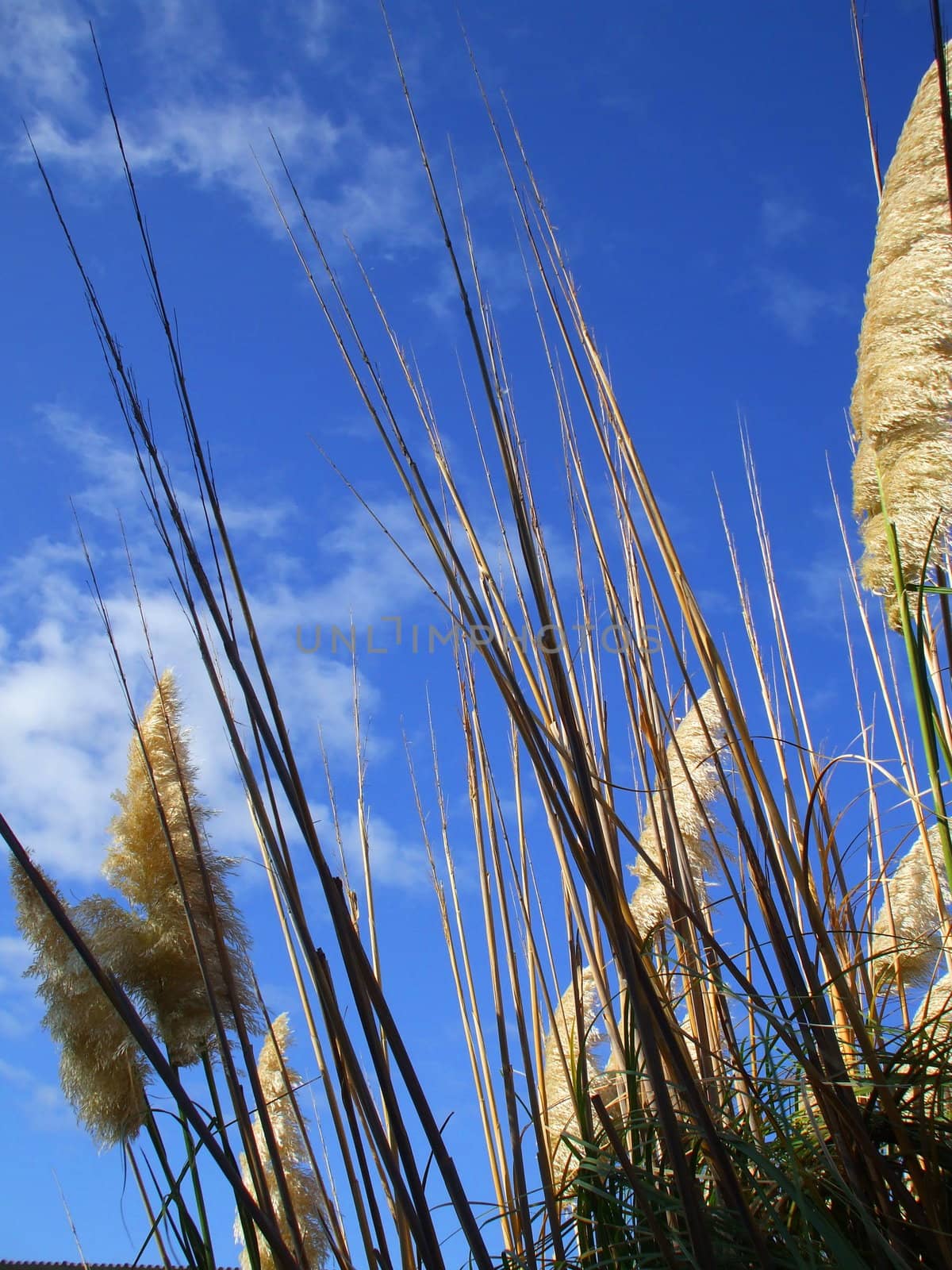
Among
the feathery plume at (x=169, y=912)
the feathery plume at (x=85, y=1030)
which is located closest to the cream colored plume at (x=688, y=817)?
the feathery plume at (x=169, y=912)

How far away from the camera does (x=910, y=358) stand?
3.56ft

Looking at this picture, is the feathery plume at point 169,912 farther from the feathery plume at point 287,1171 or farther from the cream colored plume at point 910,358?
the cream colored plume at point 910,358

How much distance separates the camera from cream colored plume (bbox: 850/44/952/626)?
1.06 m

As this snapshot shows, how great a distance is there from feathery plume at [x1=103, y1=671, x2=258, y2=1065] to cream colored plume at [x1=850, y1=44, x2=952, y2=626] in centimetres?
113

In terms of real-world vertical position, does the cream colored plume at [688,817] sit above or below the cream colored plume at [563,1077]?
above

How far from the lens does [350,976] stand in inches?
34.7

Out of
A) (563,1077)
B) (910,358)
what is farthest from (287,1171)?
(910,358)

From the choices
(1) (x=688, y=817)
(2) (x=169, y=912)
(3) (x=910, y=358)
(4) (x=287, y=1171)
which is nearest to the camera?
(3) (x=910, y=358)

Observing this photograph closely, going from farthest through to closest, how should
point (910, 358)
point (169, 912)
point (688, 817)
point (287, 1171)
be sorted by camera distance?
point (287, 1171), point (688, 817), point (169, 912), point (910, 358)

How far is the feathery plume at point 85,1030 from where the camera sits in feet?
5.84

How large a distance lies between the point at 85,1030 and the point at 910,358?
1.78 meters

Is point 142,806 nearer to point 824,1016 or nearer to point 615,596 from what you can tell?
point 615,596

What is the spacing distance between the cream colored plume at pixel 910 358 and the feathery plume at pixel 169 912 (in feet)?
3.72

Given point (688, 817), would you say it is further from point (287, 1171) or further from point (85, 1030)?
point (287, 1171)
